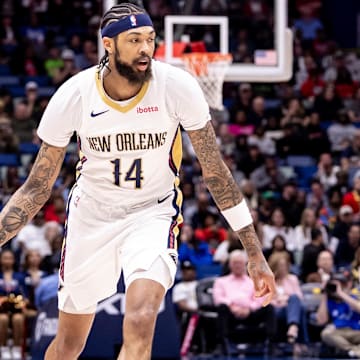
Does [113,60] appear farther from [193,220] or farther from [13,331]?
[193,220]

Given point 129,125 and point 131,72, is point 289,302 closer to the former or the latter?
point 129,125

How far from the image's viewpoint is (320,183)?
18.0 metres

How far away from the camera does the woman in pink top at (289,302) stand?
13578mm

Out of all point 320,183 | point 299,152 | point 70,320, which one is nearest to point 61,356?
point 70,320

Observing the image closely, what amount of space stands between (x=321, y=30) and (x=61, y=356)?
18.9 m

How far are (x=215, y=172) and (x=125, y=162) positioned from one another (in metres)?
0.56

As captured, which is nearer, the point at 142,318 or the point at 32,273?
the point at 142,318

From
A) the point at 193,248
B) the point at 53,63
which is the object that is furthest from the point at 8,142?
the point at 193,248

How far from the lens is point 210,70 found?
487 inches

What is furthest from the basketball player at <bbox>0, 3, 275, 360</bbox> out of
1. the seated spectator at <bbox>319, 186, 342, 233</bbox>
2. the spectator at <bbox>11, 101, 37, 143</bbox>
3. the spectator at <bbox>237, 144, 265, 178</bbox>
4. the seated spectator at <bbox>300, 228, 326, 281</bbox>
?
the spectator at <bbox>11, 101, 37, 143</bbox>

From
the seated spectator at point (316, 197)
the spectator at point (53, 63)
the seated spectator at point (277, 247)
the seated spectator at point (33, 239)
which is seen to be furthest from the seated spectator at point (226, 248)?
the spectator at point (53, 63)

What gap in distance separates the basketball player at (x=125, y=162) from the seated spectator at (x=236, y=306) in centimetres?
673

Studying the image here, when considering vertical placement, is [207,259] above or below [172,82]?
below

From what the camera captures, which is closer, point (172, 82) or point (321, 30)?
point (172, 82)
